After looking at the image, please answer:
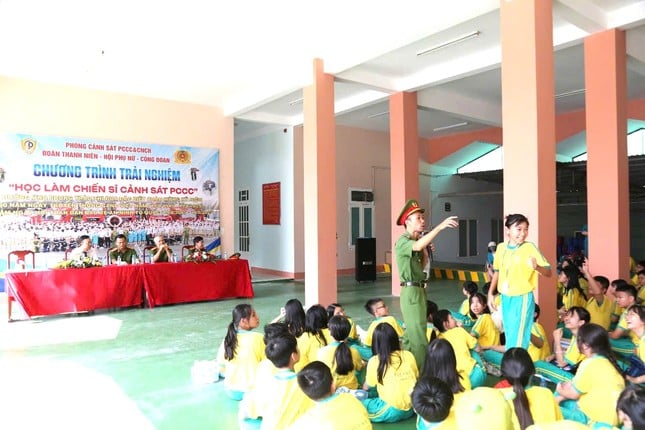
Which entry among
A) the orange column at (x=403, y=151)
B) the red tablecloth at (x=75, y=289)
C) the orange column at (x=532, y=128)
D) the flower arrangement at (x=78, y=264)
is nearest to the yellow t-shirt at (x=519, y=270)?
the orange column at (x=532, y=128)

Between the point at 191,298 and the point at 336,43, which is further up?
the point at 336,43

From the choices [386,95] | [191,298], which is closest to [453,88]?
[386,95]

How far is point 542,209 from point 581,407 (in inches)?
91.3

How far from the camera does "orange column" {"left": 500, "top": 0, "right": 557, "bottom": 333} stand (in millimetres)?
4758

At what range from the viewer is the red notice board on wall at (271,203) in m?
11.9

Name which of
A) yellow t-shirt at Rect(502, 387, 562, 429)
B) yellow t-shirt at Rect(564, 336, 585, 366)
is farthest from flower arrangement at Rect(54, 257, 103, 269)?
yellow t-shirt at Rect(502, 387, 562, 429)

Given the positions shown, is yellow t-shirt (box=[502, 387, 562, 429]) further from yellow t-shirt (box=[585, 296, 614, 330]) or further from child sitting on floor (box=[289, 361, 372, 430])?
yellow t-shirt (box=[585, 296, 614, 330])

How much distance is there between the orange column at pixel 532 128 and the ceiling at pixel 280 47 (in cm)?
66

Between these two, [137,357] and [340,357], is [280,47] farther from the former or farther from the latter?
[340,357]

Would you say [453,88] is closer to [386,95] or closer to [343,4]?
[386,95]

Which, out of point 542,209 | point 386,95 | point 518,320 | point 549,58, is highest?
point 386,95

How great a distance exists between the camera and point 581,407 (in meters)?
2.87

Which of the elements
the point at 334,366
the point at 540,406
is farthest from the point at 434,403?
the point at 334,366

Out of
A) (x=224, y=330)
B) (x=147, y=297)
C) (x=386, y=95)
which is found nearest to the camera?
(x=224, y=330)
